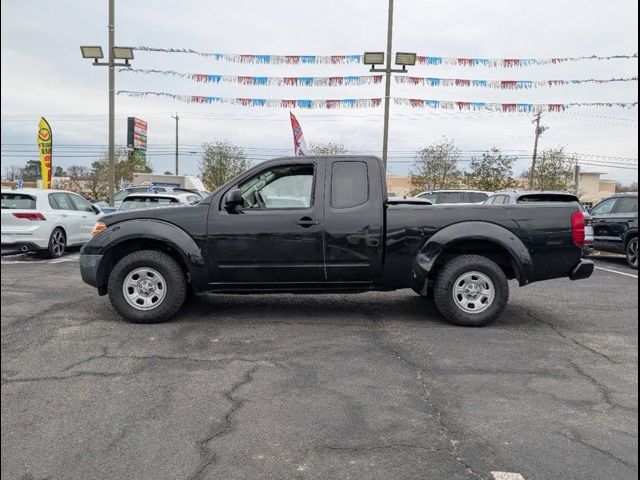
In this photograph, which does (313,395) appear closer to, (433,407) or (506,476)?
(433,407)

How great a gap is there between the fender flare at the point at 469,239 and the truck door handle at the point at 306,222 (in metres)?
1.14

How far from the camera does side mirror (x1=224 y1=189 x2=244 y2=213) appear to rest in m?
5.47

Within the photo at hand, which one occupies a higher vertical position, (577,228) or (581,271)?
(577,228)

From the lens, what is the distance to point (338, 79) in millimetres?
16875

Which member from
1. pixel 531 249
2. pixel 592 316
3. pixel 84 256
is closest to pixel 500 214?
pixel 531 249

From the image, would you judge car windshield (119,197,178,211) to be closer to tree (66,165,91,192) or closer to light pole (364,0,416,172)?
light pole (364,0,416,172)

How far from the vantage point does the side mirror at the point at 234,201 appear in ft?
18.0

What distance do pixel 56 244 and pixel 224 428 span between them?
9735 mm

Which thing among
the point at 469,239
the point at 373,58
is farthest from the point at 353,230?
the point at 373,58

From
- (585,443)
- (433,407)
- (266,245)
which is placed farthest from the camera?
(266,245)

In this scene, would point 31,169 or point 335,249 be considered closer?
point 335,249

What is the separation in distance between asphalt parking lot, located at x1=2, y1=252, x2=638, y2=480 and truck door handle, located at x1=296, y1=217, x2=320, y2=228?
107cm

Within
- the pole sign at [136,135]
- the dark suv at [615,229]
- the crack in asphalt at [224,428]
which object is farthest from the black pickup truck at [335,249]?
the pole sign at [136,135]

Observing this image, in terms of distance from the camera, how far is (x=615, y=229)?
39.0 feet
